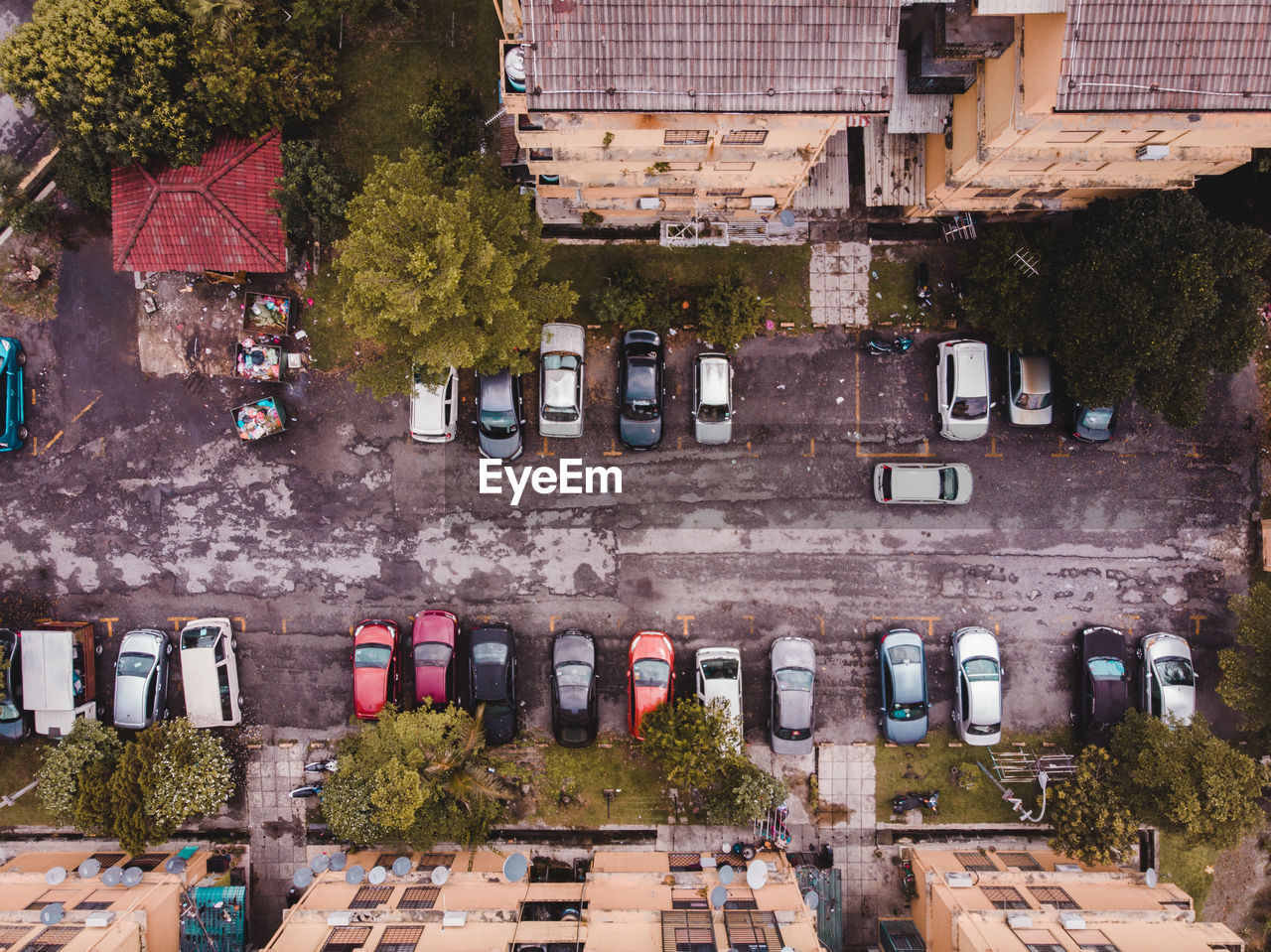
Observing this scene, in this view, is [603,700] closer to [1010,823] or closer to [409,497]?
[409,497]

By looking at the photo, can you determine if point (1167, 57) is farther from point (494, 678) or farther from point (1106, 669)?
point (494, 678)

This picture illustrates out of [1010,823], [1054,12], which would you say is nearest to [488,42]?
[1054,12]

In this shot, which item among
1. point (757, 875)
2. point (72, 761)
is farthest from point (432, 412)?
point (757, 875)

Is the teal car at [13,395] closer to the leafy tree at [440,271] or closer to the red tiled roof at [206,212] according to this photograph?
the red tiled roof at [206,212]

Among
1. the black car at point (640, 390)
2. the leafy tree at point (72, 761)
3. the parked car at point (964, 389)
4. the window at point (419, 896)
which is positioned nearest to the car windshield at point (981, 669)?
the parked car at point (964, 389)

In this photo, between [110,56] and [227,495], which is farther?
[227,495]

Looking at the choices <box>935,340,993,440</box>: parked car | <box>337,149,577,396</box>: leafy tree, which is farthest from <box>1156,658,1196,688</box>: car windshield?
<box>337,149,577,396</box>: leafy tree
